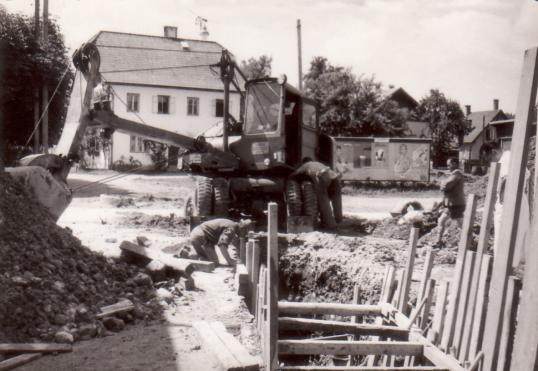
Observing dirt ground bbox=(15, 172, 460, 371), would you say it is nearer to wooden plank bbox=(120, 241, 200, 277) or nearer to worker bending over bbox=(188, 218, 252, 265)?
wooden plank bbox=(120, 241, 200, 277)

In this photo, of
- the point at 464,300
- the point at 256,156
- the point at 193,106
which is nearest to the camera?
the point at 464,300

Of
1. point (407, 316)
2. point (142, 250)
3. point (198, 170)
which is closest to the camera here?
point (407, 316)

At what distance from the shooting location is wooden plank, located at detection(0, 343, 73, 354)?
4.81 meters

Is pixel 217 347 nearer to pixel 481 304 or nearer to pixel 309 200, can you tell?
pixel 481 304

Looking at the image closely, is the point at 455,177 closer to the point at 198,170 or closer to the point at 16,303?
the point at 198,170

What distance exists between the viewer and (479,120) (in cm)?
6288

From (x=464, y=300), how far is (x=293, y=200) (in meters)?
7.63

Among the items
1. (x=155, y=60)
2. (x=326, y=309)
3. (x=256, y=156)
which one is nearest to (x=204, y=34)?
A: (x=155, y=60)

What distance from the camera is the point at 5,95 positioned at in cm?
1994

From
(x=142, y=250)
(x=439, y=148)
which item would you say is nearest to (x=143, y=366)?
(x=142, y=250)

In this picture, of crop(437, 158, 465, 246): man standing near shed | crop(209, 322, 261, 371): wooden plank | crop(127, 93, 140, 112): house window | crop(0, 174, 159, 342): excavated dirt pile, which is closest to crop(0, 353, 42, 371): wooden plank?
crop(0, 174, 159, 342): excavated dirt pile

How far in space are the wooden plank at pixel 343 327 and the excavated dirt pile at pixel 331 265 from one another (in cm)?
251

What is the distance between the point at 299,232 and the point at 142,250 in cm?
396

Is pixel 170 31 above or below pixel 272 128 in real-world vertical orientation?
above
